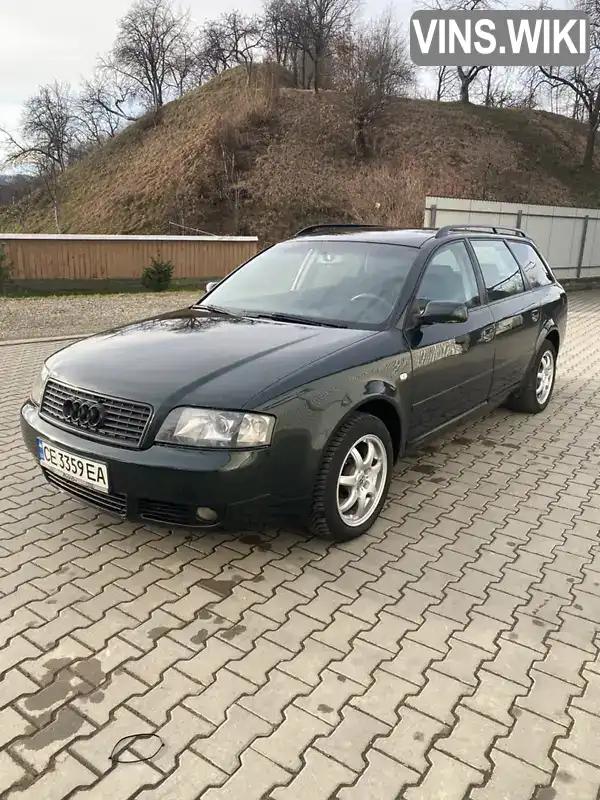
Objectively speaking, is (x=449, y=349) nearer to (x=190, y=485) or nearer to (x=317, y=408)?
(x=317, y=408)

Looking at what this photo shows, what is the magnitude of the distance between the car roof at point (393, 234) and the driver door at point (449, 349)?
5.0 inches

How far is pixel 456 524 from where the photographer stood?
3.80 meters

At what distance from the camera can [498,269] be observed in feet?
16.7

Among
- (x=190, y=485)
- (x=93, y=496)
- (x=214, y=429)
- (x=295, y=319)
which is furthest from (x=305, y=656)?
(x=295, y=319)

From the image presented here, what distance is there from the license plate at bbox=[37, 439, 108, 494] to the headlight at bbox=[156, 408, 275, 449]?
1.18 ft

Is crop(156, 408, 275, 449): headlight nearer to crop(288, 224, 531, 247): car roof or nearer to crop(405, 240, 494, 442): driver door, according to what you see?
crop(405, 240, 494, 442): driver door

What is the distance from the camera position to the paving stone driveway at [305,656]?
6.63 feet

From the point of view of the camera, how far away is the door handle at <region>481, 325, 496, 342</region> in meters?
4.55

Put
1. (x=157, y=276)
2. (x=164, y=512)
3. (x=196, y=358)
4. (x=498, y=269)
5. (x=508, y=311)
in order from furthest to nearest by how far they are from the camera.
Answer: (x=157, y=276) < (x=498, y=269) < (x=508, y=311) < (x=196, y=358) < (x=164, y=512)

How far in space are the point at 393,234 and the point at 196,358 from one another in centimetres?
203

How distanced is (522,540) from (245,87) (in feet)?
150

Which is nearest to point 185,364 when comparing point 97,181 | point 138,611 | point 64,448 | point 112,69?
point 64,448

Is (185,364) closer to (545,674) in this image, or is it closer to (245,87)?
(545,674)
